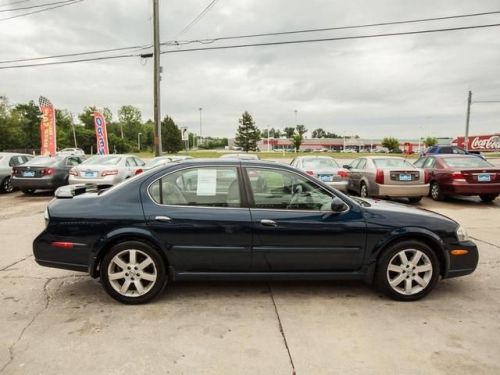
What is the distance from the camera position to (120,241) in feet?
12.3

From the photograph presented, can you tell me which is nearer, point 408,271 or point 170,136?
point 408,271

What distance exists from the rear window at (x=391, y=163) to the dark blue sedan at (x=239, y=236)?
7113mm

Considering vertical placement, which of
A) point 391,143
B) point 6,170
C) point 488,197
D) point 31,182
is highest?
point 391,143

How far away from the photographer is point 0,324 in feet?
11.0

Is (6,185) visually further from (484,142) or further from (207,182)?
(484,142)

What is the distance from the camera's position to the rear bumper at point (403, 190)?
10.1 meters

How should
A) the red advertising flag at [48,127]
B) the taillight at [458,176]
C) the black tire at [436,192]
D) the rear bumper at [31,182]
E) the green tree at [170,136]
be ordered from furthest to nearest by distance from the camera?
the green tree at [170,136], the red advertising flag at [48,127], the rear bumper at [31,182], the black tire at [436,192], the taillight at [458,176]

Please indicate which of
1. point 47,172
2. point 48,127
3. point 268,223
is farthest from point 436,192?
point 48,127

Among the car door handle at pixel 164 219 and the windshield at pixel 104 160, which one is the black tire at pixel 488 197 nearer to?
the car door handle at pixel 164 219

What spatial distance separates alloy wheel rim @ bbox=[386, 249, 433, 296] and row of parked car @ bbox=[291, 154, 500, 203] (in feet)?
20.6

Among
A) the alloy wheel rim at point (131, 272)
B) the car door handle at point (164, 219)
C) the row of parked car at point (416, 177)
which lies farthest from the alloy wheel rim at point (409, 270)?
the row of parked car at point (416, 177)

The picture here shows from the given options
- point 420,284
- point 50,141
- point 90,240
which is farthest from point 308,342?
point 50,141

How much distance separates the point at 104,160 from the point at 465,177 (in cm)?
1093

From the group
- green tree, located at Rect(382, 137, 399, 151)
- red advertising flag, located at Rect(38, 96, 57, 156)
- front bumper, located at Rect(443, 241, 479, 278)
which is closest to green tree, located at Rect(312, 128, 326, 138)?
green tree, located at Rect(382, 137, 399, 151)
